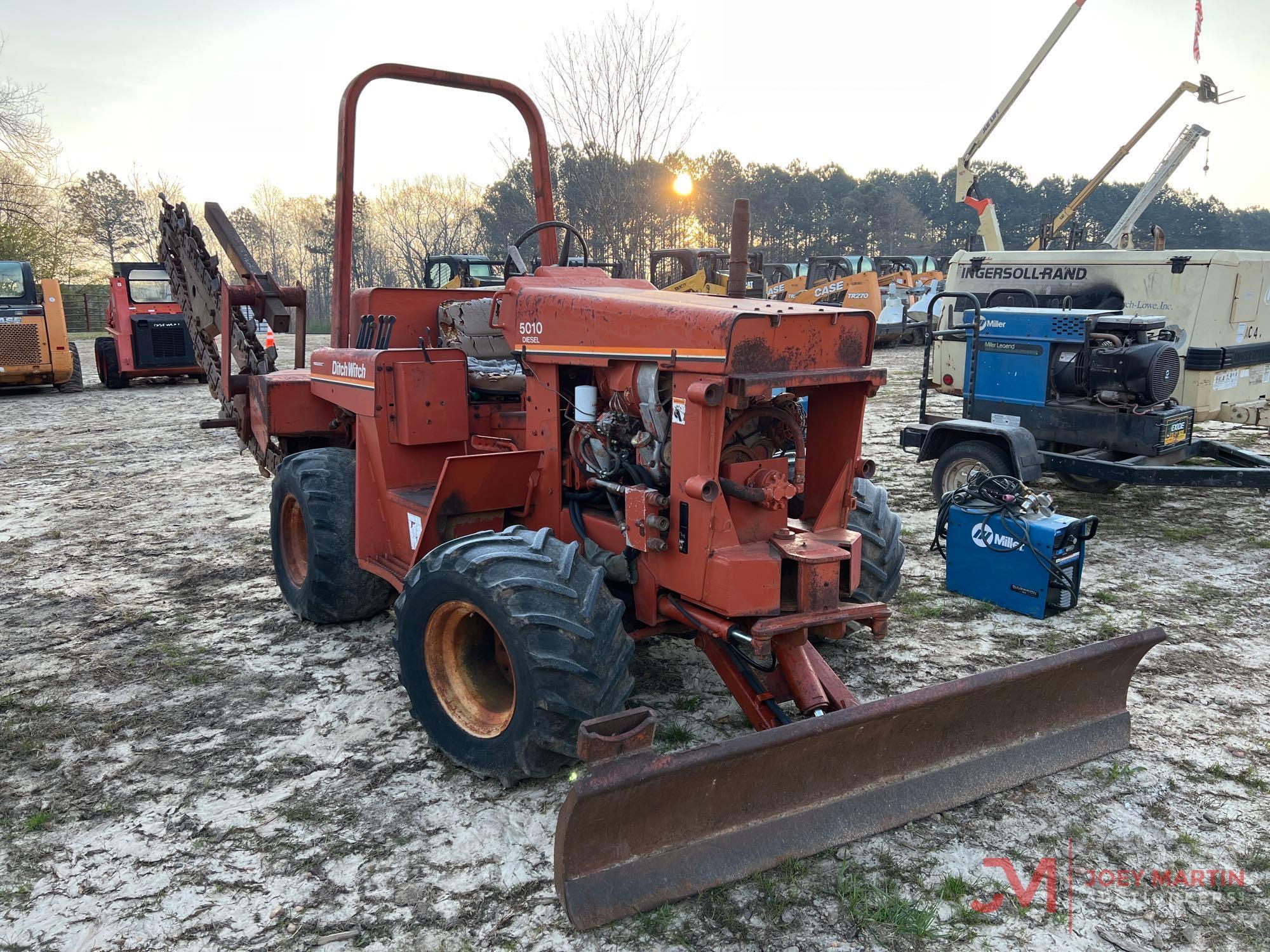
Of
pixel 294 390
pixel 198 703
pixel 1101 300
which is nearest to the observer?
pixel 198 703

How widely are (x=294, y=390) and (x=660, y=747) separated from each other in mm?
3191

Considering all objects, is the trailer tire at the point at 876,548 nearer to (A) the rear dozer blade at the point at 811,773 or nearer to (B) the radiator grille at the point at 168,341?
(A) the rear dozer blade at the point at 811,773

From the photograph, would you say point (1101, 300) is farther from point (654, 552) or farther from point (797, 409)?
point (654, 552)

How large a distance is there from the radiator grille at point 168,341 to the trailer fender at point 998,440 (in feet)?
48.1

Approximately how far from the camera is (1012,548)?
536 centimetres

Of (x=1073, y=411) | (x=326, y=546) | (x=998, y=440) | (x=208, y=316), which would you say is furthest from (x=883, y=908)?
(x=208, y=316)

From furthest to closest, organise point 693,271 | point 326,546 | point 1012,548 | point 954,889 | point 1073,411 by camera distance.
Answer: point 693,271, point 1073,411, point 1012,548, point 326,546, point 954,889

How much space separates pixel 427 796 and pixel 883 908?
169 cm

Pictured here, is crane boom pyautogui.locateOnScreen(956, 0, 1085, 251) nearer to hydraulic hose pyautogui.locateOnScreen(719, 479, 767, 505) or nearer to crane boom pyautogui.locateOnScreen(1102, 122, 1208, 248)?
crane boom pyautogui.locateOnScreen(1102, 122, 1208, 248)

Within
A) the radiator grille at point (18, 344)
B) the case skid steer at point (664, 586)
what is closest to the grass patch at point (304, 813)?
the case skid steer at point (664, 586)

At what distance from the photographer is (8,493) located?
851 centimetres

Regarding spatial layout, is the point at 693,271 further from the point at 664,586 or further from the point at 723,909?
the point at 723,909

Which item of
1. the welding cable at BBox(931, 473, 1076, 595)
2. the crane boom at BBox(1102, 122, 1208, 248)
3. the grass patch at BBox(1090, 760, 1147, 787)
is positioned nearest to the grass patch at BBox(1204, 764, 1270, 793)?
the grass patch at BBox(1090, 760, 1147, 787)

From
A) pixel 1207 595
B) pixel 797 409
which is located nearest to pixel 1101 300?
pixel 1207 595
